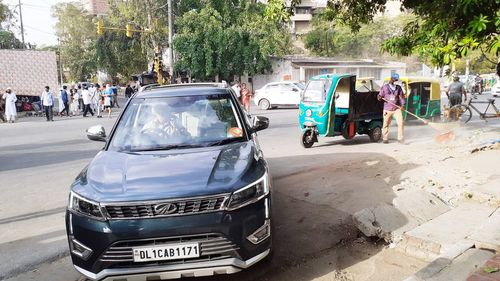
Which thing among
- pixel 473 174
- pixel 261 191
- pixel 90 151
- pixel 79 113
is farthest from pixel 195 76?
pixel 261 191

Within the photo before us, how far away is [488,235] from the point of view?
13.0 feet

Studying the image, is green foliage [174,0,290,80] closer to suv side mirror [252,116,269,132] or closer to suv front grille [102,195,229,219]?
suv side mirror [252,116,269,132]

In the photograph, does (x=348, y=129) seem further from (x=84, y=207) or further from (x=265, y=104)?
(x=265, y=104)

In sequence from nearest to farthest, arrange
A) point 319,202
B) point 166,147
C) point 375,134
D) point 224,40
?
1. point 166,147
2. point 319,202
3. point 375,134
4. point 224,40

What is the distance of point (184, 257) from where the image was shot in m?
3.06

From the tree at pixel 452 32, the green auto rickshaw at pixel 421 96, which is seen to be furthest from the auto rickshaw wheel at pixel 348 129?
the tree at pixel 452 32

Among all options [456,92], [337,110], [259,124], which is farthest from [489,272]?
[456,92]

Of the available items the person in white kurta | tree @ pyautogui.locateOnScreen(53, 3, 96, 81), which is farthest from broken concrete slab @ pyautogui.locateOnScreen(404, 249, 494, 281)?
tree @ pyautogui.locateOnScreen(53, 3, 96, 81)

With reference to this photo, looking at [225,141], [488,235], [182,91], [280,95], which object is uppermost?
[182,91]

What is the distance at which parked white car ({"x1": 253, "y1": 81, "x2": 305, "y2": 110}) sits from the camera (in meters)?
22.7

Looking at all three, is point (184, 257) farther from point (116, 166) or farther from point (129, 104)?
point (129, 104)

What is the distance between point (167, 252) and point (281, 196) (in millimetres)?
3245

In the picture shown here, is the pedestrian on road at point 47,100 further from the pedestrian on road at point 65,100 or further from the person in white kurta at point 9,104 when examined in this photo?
the pedestrian on road at point 65,100

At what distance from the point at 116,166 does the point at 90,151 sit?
293 inches
